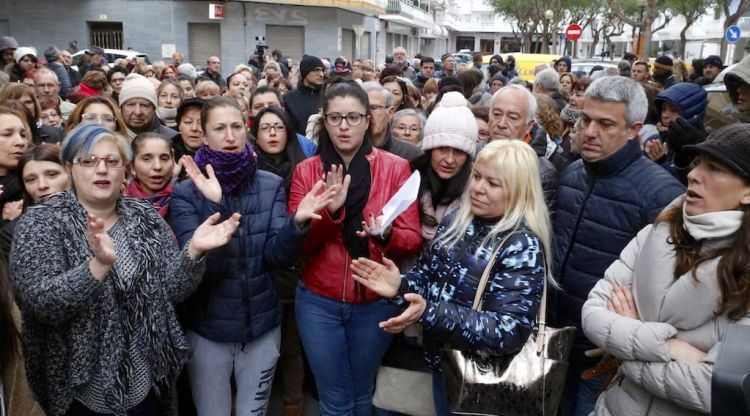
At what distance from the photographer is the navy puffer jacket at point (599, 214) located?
8.95 ft

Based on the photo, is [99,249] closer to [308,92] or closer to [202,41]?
[308,92]

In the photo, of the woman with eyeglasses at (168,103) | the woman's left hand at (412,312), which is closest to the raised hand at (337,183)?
the woman's left hand at (412,312)

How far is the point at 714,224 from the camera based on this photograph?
209cm

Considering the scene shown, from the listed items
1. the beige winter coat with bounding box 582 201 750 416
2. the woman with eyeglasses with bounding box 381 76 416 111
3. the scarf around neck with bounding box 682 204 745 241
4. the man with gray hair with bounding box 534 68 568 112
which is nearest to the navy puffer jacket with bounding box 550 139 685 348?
the beige winter coat with bounding box 582 201 750 416

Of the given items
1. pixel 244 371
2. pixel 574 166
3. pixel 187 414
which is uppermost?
pixel 574 166

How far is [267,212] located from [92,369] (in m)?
1.06

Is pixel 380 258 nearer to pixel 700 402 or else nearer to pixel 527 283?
pixel 527 283

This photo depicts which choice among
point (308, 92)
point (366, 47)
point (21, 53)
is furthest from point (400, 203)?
point (366, 47)

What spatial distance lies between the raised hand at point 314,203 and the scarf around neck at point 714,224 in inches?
57.8

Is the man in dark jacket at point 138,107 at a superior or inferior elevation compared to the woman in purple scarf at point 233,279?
superior

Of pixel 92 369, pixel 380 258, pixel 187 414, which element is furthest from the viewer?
pixel 187 414

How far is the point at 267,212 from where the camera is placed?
3018 millimetres

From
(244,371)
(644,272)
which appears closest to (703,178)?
(644,272)

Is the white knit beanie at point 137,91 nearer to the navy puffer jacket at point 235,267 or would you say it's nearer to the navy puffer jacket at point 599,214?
the navy puffer jacket at point 235,267
